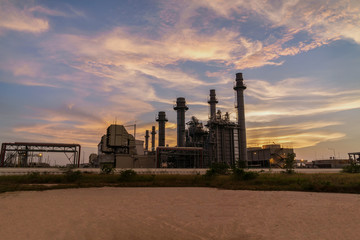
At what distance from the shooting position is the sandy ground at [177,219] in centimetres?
1042

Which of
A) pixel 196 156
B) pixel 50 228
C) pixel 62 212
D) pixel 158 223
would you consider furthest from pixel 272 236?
pixel 196 156

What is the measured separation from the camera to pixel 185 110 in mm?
107062

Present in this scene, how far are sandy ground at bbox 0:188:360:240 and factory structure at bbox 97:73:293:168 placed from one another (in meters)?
55.7

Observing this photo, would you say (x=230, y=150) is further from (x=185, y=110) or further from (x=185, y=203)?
(x=185, y=203)

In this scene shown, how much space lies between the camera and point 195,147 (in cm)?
8200

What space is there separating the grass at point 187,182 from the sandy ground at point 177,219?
8554 millimetres

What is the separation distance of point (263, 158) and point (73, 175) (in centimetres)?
8630

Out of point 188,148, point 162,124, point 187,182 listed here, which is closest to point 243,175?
point 187,182

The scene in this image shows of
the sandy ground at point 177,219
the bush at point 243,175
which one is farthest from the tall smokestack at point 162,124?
the sandy ground at point 177,219

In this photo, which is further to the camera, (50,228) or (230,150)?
(230,150)

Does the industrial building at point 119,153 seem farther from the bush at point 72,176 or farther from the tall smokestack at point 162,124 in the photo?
the bush at point 72,176

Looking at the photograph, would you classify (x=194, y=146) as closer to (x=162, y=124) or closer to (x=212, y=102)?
(x=212, y=102)

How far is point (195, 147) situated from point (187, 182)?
50297 millimetres

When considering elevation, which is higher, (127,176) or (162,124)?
(162,124)
